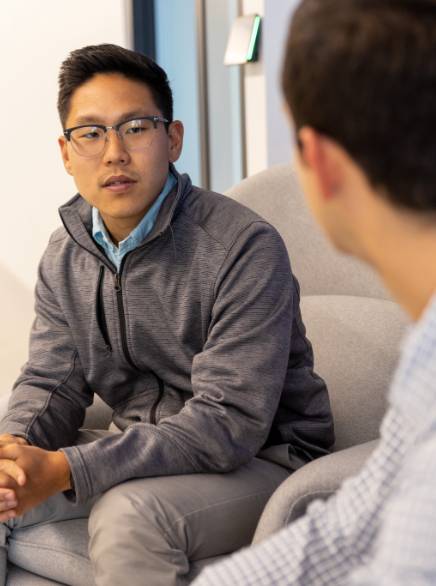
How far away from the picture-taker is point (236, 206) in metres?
1.91

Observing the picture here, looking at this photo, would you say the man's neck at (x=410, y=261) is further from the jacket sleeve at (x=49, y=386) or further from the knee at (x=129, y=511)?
the jacket sleeve at (x=49, y=386)

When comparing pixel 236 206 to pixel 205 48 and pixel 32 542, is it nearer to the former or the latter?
pixel 32 542

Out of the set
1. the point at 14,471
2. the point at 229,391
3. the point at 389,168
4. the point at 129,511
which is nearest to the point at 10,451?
the point at 14,471

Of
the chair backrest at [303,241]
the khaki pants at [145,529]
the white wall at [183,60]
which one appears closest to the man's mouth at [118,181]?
the chair backrest at [303,241]

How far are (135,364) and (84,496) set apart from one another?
0.35m

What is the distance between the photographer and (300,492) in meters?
1.55

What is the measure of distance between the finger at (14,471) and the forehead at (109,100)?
67cm

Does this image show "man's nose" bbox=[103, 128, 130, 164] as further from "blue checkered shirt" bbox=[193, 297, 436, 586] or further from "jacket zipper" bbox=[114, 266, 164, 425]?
"blue checkered shirt" bbox=[193, 297, 436, 586]

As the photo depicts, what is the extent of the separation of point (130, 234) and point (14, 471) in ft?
1.68

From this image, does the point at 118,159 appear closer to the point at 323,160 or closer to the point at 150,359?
the point at 150,359

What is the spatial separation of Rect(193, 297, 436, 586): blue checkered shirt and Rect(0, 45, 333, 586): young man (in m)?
0.46

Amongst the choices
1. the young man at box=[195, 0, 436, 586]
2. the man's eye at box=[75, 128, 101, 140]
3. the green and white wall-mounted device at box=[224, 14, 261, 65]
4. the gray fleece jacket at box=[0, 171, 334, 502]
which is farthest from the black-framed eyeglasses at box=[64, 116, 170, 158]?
the green and white wall-mounted device at box=[224, 14, 261, 65]

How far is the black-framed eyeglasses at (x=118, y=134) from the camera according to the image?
6.32ft

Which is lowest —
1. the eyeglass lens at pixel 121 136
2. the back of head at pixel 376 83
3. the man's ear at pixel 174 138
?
the man's ear at pixel 174 138
